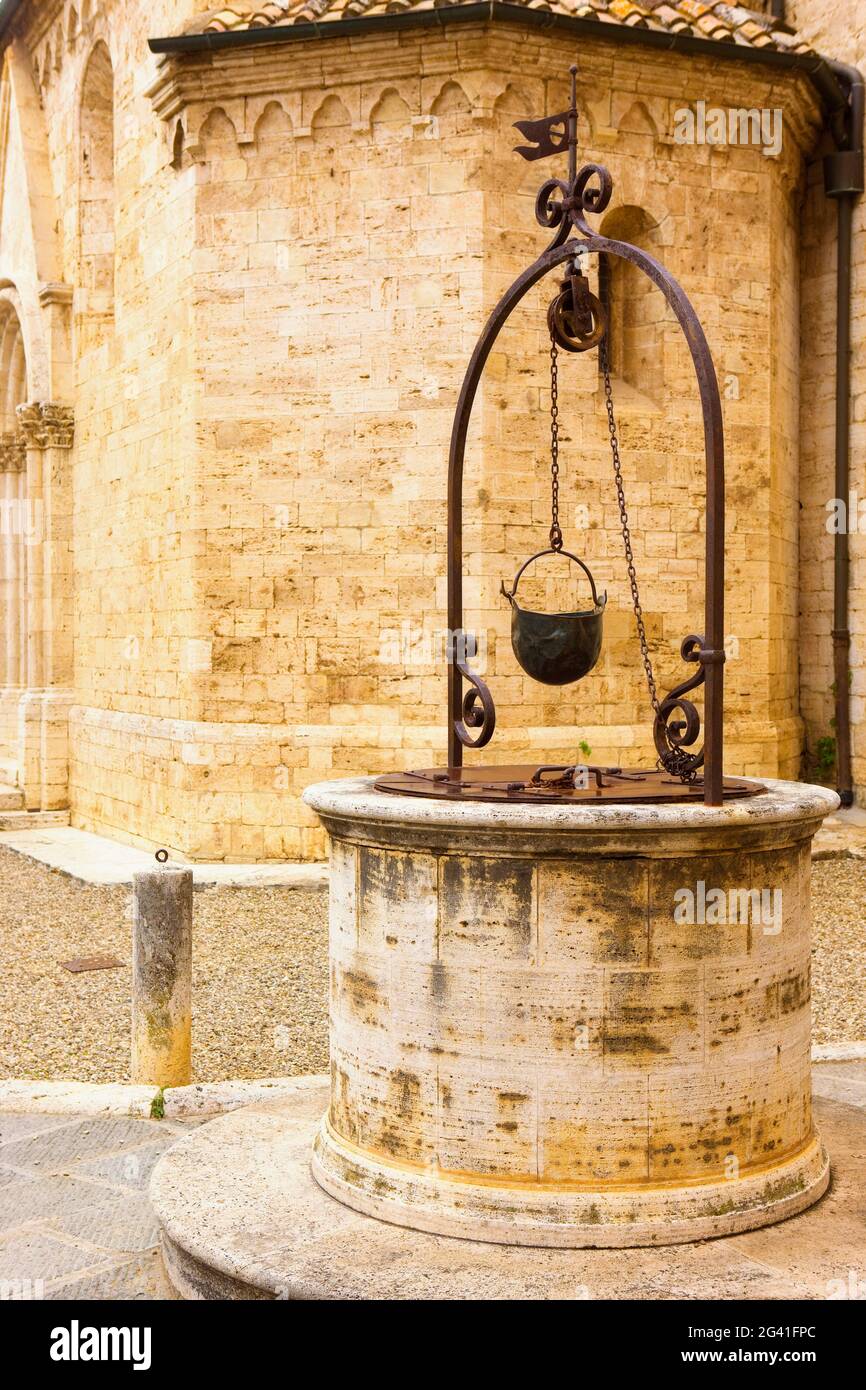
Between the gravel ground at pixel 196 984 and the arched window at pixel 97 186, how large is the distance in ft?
20.7

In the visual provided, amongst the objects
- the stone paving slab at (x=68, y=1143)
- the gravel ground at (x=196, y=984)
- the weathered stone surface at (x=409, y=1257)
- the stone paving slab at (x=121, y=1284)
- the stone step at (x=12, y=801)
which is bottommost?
the gravel ground at (x=196, y=984)

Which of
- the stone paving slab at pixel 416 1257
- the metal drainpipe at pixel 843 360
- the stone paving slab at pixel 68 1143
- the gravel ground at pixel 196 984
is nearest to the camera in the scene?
the stone paving slab at pixel 416 1257

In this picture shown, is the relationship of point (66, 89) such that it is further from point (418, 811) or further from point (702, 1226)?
point (702, 1226)

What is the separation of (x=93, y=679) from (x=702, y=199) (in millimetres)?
6912

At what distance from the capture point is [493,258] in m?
9.80

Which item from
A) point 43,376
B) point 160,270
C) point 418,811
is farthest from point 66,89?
point 418,811

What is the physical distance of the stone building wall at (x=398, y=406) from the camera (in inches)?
390

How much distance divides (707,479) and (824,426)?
29.4 feet

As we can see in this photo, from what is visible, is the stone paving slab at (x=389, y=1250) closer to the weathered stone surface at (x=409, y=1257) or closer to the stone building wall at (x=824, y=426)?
the weathered stone surface at (x=409, y=1257)

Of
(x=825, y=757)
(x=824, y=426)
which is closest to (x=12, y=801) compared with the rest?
(x=825, y=757)

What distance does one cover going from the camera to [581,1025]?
3473mm

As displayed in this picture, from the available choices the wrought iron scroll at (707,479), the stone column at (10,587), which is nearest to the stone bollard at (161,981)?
the wrought iron scroll at (707,479)

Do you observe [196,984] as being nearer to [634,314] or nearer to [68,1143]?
[68,1143]

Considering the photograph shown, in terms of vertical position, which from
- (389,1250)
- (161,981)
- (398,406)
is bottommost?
(389,1250)
